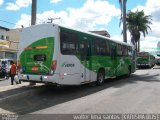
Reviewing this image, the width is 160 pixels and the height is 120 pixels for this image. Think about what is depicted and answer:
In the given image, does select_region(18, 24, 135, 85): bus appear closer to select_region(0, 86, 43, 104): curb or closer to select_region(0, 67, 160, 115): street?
select_region(0, 86, 43, 104): curb

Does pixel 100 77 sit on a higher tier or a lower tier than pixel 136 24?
lower

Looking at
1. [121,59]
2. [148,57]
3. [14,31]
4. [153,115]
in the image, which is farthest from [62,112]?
[14,31]

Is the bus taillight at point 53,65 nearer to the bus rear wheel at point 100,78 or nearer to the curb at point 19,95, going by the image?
the curb at point 19,95

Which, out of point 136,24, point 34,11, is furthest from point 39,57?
point 136,24

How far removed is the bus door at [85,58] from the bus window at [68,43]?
0.66 metres

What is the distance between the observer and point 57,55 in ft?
42.1

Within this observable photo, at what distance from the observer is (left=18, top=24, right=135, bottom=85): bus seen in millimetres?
12906

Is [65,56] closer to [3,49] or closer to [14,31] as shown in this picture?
[3,49]

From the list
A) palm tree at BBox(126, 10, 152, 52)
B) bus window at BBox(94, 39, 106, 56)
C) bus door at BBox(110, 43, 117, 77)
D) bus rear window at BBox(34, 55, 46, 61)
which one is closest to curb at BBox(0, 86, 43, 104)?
bus rear window at BBox(34, 55, 46, 61)

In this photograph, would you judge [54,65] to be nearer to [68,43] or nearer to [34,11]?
[68,43]

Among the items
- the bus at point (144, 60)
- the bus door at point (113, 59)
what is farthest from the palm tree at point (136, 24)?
the bus door at point (113, 59)

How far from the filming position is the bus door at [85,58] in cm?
1480

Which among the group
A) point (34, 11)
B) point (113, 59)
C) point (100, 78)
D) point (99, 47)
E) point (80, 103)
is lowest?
point (80, 103)

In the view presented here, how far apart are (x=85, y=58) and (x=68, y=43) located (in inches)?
77.2
